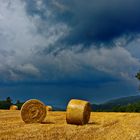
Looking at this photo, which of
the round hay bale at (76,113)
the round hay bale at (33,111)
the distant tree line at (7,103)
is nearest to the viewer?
the round hay bale at (76,113)

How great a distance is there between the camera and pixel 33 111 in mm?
19016

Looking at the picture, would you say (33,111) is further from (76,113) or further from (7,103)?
(7,103)

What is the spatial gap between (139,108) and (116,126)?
2100cm

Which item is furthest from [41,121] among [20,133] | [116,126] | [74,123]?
[20,133]

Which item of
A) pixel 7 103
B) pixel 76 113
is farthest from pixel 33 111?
pixel 7 103

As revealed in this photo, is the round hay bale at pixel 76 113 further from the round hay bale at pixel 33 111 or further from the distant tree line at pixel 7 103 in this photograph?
the distant tree line at pixel 7 103

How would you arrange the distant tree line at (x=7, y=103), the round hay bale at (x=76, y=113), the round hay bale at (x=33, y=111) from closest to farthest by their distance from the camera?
the round hay bale at (x=76, y=113) < the round hay bale at (x=33, y=111) < the distant tree line at (x=7, y=103)

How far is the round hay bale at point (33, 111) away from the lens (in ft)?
61.7

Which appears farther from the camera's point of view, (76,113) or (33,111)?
(33,111)

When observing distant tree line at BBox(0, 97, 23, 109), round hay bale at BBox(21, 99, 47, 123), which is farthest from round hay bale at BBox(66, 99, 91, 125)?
distant tree line at BBox(0, 97, 23, 109)

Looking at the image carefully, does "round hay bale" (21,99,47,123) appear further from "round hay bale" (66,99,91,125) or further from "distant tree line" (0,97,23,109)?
"distant tree line" (0,97,23,109)

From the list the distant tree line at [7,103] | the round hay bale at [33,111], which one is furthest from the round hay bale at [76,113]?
the distant tree line at [7,103]

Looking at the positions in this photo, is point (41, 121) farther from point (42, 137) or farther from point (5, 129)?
point (42, 137)

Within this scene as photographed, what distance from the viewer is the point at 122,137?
14203mm
